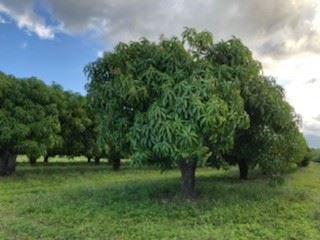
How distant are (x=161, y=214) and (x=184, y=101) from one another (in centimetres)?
260

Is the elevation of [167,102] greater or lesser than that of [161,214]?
greater

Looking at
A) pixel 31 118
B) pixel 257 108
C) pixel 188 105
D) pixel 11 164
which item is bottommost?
pixel 11 164

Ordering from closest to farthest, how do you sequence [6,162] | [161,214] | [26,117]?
[161,214] < [26,117] < [6,162]

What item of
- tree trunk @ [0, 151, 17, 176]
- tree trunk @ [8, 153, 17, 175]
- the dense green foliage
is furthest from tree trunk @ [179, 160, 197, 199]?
tree trunk @ [8, 153, 17, 175]

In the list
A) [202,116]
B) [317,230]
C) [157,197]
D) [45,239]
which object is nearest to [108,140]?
[157,197]

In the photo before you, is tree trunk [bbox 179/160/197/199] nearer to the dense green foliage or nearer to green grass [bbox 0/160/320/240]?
green grass [bbox 0/160/320/240]

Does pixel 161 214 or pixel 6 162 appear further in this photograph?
pixel 6 162

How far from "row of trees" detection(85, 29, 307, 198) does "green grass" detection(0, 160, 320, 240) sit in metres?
1.10

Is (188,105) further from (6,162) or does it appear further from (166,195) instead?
(6,162)

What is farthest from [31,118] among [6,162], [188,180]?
[188,180]

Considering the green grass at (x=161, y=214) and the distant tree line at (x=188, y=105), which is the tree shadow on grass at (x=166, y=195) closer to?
the green grass at (x=161, y=214)

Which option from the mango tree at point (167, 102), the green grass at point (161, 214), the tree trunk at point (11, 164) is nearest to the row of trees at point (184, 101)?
the mango tree at point (167, 102)

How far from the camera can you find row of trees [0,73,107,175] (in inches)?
674

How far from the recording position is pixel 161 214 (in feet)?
30.2
